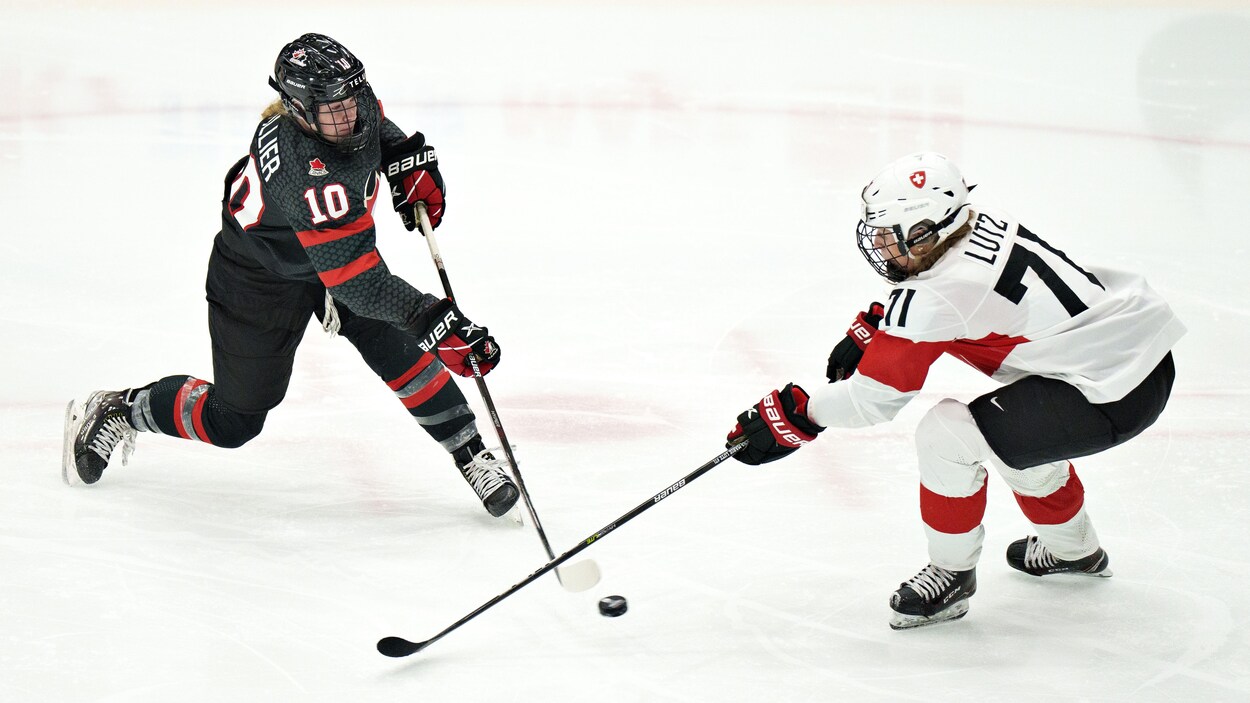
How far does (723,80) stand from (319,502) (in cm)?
468

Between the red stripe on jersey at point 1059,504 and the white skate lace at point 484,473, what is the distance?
50.5 inches

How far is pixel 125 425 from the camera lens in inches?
127

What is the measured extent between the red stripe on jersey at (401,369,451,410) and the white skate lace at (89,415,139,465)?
2.56 ft

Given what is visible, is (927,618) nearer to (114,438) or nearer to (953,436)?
(953,436)

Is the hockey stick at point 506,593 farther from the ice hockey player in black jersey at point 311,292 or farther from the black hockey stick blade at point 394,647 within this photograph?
the ice hockey player in black jersey at point 311,292

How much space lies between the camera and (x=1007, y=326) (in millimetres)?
2367

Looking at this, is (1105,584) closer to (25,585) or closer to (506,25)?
(25,585)

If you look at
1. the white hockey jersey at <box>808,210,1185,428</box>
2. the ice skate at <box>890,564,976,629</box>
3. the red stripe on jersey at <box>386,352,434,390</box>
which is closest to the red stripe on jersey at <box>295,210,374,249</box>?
the red stripe on jersey at <box>386,352,434,390</box>

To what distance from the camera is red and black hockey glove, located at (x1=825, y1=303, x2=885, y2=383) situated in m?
2.67

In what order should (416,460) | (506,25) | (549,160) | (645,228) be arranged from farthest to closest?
1. (506,25)
2. (549,160)
3. (645,228)
4. (416,460)

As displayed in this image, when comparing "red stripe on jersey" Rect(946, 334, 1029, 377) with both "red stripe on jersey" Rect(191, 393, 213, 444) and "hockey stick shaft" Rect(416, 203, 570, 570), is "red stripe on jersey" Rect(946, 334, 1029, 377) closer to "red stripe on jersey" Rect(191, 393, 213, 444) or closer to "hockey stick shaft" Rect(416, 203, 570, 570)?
"hockey stick shaft" Rect(416, 203, 570, 570)

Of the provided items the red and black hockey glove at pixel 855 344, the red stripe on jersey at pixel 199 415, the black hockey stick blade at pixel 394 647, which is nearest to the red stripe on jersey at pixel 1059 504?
the red and black hockey glove at pixel 855 344

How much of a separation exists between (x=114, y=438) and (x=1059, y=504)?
93.8 inches

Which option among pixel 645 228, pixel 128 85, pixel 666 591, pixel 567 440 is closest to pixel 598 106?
pixel 645 228
